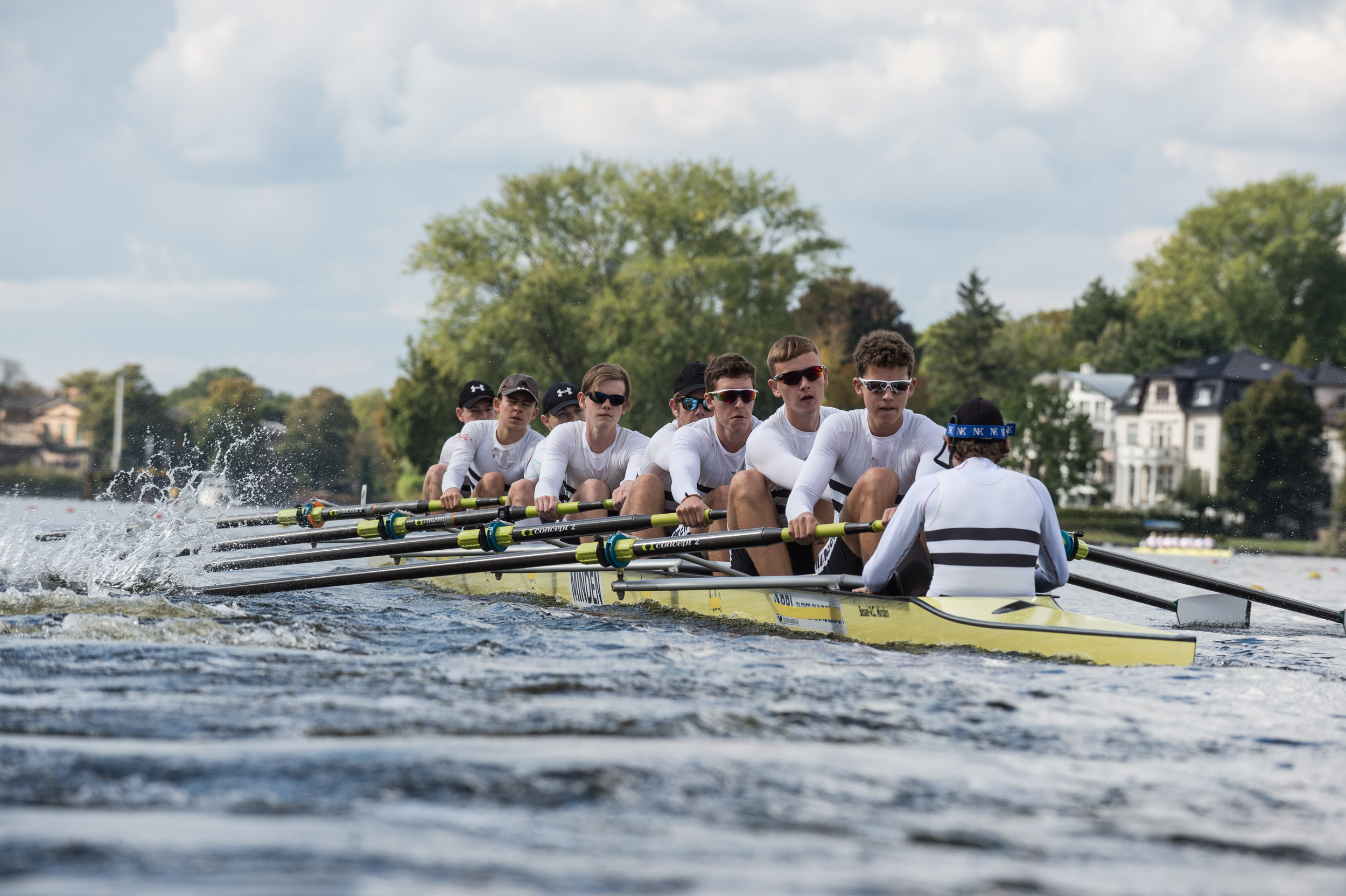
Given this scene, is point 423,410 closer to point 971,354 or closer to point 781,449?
point 971,354

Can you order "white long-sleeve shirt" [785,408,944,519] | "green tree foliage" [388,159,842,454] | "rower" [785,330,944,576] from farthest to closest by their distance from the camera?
"green tree foliage" [388,159,842,454]
"white long-sleeve shirt" [785,408,944,519]
"rower" [785,330,944,576]

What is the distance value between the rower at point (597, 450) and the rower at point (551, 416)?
0.92 ft

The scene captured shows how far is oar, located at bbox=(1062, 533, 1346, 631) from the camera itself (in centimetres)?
746

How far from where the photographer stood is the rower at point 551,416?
32.6 ft

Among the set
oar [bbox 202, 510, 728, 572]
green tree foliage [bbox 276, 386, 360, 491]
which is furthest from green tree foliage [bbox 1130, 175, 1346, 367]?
oar [bbox 202, 510, 728, 572]

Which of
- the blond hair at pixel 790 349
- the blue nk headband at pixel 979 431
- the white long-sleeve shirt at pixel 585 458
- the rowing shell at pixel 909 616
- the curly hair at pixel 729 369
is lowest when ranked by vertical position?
the rowing shell at pixel 909 616

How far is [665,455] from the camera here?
844 centimetres

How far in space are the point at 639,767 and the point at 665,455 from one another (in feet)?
16.4

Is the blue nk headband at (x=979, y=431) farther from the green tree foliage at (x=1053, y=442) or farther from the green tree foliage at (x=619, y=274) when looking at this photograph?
the green tree foliage at (x=1053, y=442)

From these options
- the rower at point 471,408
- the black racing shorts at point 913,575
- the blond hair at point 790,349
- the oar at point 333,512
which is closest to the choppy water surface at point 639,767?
the black racing shorts at point 913,575

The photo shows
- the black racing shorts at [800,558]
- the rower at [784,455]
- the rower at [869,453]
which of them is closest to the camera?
the rower at [869,453]

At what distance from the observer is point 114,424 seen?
225 feet

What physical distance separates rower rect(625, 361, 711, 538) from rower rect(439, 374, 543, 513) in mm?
1552

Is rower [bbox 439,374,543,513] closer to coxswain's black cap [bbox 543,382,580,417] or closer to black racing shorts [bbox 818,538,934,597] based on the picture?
coxswain's black cap [bbox 543,382,580,417]
